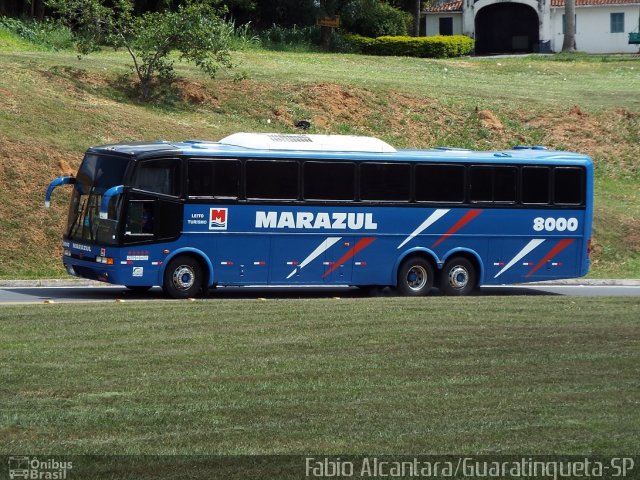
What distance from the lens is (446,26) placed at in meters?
75.7

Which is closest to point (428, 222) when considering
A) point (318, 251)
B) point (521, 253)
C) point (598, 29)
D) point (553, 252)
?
point (521, 253)

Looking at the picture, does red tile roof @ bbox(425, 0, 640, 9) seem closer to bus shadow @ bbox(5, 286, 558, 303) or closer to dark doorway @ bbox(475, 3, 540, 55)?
dark doorway @ bbox(475, 3, 540, 55)

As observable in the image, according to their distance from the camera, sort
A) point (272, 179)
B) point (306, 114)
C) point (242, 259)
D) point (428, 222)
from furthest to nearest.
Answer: point (306, 114) → point (428, 222) → point (272, 179) → point (242, 259)

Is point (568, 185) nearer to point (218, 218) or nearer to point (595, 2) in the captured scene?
point (218, 218)

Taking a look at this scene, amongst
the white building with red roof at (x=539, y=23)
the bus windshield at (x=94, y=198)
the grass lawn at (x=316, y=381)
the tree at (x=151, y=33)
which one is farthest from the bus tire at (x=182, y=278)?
the white building with red roof at (x=539, y=23)

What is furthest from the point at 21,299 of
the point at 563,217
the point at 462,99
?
the point at 462,99

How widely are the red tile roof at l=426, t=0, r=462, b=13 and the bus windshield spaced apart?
52647 millimetres

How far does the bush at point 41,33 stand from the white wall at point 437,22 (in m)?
28.4

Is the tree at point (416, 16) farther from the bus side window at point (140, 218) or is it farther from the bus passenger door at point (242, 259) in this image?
the bus side window at point (140, 218)

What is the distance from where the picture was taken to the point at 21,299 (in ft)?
77.6

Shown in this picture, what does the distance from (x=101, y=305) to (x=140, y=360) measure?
22.0ft

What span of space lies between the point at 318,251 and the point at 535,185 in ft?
17.4

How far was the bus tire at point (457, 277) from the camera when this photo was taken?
26.8 meters

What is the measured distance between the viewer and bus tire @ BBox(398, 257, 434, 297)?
86.8ft
